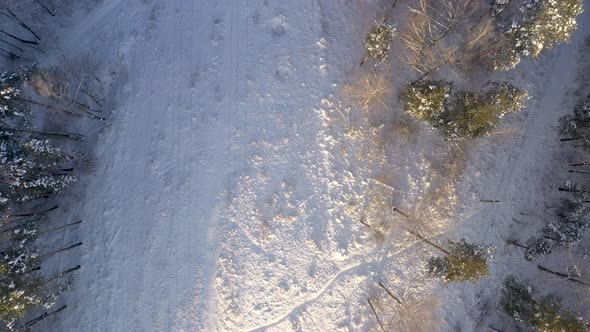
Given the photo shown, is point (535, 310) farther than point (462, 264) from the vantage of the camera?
Yes

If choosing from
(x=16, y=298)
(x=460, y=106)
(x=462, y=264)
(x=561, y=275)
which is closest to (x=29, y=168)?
(x=16, y=298)

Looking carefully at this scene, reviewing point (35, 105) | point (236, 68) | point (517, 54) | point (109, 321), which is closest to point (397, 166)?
point (517, 54)

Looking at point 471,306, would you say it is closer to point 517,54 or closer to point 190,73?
point 517,54

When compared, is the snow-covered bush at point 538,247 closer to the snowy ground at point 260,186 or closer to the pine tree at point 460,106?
the snowy ground at point 260,186

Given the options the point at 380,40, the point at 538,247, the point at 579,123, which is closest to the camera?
the point at 380,40

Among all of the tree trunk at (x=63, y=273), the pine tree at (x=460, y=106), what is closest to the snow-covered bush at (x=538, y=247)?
the pine tree at (x=460, y=106)

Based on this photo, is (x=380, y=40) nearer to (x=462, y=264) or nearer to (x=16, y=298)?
(x=462, y=264)
